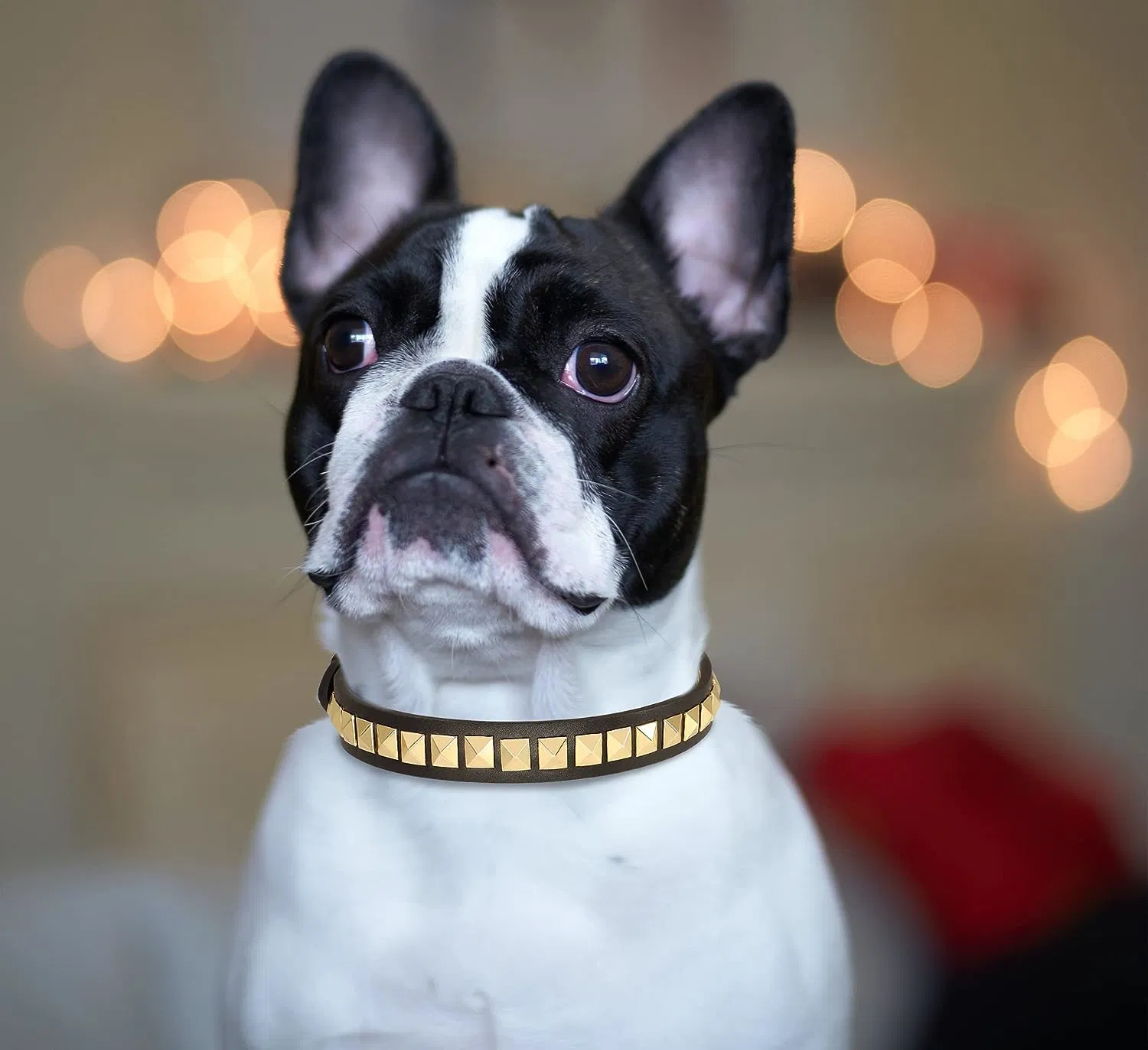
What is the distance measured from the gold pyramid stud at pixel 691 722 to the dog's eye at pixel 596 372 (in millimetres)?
267

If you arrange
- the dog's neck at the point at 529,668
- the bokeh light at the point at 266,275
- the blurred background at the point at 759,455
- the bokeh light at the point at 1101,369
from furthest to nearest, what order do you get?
1. the bokeh light at the point at 1101,369
2. the bokeh light at the point at 266,275
3. the blurred background at the point at 759,455
4. the dog's neck at the point at 529,668

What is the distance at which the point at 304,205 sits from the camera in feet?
3.90

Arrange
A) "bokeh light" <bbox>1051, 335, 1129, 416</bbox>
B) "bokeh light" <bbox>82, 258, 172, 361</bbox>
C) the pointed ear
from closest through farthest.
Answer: the pointed ear, "bokeh light" <bbox>82, 258, 172, 361</bbox>, "bokeh light" <bbox>1051, 335, 1129, 416</bbox>

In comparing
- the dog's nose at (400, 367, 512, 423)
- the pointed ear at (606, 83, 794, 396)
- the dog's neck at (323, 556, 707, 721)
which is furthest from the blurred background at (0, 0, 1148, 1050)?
the dog's nose at (400, 367, 512, 423)

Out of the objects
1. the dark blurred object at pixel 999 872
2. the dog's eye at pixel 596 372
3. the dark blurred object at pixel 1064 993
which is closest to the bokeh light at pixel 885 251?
the dark blurred object at pixel 999 872

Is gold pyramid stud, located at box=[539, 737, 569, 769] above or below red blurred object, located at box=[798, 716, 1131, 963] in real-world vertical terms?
above

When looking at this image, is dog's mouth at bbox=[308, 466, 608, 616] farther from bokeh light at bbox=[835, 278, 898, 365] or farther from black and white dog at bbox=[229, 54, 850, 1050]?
bokeh light at bbox=[835, 278, 898, 365]

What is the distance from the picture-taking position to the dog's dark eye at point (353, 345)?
3.42 feet

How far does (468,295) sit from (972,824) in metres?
1.47

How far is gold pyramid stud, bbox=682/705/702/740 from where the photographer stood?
104 centimetres

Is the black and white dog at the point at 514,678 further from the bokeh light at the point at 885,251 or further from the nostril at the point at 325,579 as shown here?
the bokeh light at the point at 885,251

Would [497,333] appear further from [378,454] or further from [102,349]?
[102,349]

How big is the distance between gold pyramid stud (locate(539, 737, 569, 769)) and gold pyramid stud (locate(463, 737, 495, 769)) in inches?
1.5

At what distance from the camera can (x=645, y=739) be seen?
1.01m
